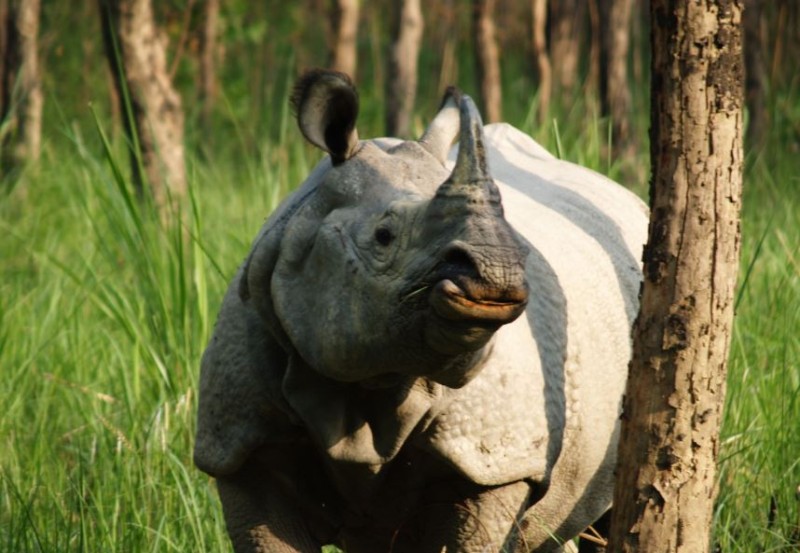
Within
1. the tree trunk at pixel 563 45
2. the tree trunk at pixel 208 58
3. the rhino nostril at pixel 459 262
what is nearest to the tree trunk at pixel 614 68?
the tree trunk at pixel 563 45

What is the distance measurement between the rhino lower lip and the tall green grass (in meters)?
1.68

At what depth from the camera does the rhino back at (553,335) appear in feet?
11.0

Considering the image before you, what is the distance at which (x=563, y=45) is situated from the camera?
13.1 meters

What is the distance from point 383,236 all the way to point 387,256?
5cm

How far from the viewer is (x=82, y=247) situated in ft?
25.6

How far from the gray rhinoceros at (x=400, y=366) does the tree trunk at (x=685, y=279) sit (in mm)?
276

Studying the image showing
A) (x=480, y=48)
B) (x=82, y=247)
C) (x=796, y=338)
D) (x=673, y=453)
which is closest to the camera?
(x=673, y=453)

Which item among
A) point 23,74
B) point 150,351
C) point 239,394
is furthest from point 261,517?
point 23,74

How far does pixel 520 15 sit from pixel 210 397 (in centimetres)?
1795

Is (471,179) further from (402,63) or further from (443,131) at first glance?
(402,63)

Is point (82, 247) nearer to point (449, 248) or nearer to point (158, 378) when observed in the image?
point (158, 378)

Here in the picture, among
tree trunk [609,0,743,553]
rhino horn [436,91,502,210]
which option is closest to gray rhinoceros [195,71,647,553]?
rhino horn [436,91,502,210]

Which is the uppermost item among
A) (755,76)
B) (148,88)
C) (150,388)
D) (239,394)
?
(755,76)

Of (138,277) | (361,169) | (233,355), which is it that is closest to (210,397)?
(233,355)
